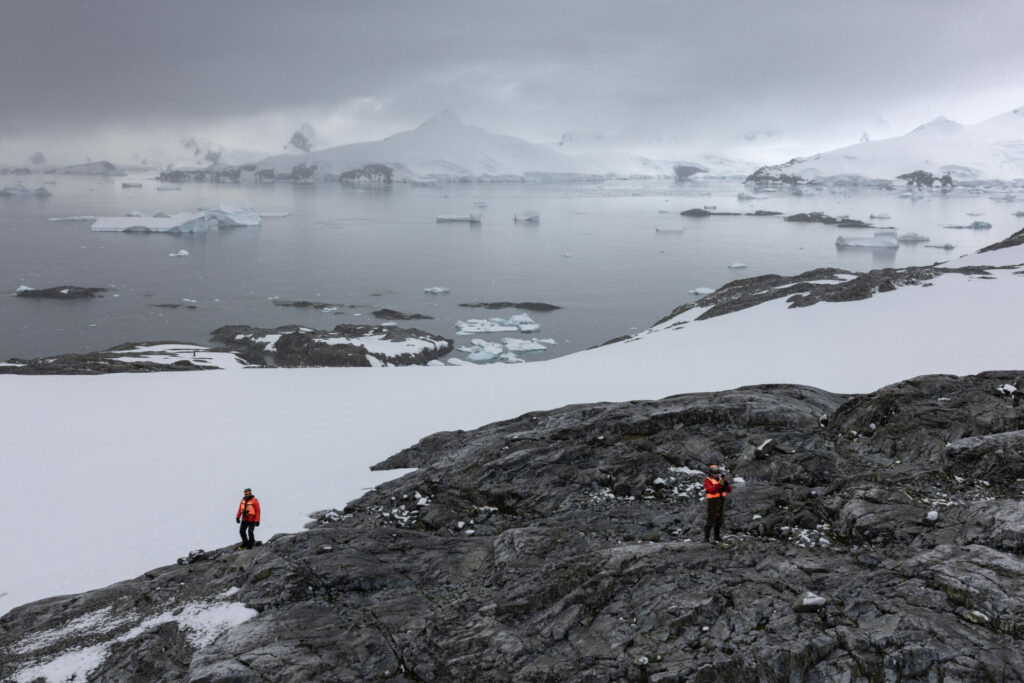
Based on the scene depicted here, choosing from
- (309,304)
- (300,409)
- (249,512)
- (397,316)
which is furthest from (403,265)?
(249,512)

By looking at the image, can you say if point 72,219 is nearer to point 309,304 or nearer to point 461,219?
point 461,219

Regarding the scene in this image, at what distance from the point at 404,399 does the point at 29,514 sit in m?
10.9

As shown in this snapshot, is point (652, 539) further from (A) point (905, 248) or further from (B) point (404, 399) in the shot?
(A) point (905, 248)

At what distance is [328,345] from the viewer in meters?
42.2

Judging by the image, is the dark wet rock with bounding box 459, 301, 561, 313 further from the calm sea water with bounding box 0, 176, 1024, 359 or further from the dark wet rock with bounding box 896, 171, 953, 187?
the dark wet rock with bounding box 896, 171, 953, 187

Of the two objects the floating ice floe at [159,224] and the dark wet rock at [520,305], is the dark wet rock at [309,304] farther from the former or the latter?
the floating ice floe at [159,224]

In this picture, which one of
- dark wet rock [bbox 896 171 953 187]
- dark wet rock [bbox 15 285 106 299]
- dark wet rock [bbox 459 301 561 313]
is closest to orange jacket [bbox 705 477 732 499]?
dark wet rock [bbox 459 301 561 313]

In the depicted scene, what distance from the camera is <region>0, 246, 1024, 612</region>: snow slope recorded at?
13133mm

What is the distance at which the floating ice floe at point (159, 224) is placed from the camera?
93.2 metres

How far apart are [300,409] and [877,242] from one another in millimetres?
75809

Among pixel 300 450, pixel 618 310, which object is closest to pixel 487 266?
pixel 618 310

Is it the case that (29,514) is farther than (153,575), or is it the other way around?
(29,514)

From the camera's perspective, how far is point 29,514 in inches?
555

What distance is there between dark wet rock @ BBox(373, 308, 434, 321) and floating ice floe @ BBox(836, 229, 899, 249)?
175 ft
